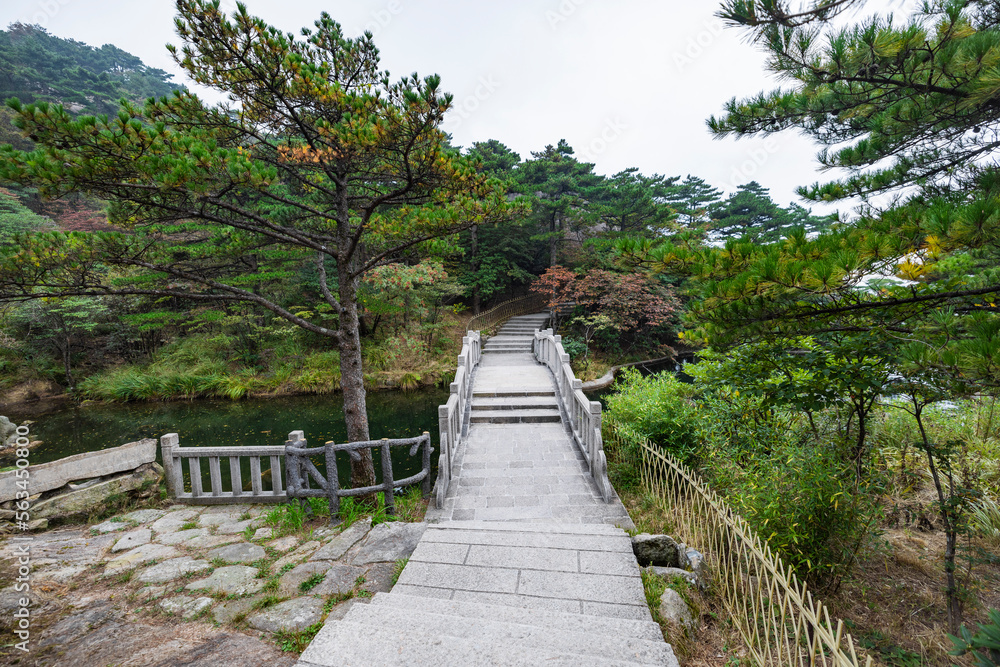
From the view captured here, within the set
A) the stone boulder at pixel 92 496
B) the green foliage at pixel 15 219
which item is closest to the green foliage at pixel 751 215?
the stone boulder at pixel 92 496

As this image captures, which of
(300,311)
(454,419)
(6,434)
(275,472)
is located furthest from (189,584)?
(300,311)

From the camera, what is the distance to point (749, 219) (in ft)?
73.0

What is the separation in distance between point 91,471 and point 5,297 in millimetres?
2444

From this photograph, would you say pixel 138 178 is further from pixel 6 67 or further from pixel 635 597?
pixel 6 67

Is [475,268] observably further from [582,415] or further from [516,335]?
[582,415]

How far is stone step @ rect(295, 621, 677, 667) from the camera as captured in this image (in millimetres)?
1838

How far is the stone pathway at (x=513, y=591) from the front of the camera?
1.93 m

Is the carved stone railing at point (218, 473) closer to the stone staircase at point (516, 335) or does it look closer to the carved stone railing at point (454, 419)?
the carved stone railing at point (454, 419)

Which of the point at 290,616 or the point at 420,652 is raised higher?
the point at 420,652

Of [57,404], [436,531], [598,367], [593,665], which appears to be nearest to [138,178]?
[436,531]

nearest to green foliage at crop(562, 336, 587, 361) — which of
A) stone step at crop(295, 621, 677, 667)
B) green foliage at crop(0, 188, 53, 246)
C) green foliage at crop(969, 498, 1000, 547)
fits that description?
green foliage at crop(969, 498, 1000, 547)

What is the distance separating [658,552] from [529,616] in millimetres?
1431

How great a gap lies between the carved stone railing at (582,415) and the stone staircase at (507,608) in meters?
1.55

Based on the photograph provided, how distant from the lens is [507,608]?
8.26ft
